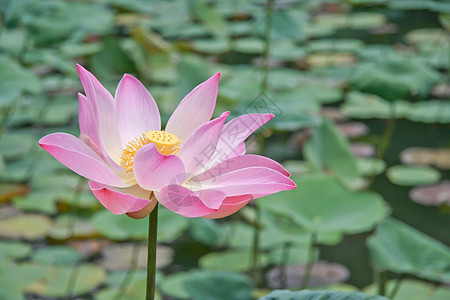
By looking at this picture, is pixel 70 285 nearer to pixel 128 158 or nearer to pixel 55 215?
pixel 55 215

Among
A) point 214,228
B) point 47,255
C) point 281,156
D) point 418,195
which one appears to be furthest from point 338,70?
point 47,255

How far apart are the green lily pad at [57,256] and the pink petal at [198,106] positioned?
899 mm

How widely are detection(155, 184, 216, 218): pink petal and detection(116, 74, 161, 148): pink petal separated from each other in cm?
15

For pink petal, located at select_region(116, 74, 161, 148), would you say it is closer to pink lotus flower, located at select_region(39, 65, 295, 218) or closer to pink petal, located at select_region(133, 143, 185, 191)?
pink lotus flower, located at select_region(39, 65, 295, 218)

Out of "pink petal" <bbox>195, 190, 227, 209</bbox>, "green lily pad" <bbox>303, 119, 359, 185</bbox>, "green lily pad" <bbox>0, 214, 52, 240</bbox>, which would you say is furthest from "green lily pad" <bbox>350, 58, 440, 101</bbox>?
"pink petal" <bbox>195, 190, 227, 209</bbox>

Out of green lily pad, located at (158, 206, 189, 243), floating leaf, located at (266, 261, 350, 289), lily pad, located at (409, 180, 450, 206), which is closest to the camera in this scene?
green lily pad, located at (158, 206, 189, 243)

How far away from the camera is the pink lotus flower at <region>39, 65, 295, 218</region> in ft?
1.56

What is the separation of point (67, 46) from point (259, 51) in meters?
0.90

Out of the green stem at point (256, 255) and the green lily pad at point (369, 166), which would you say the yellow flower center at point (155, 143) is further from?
the green lily pad at point (369, 166)

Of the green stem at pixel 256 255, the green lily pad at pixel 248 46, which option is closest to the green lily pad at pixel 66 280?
the green stem at pixel 256 255

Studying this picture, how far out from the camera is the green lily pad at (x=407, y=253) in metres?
1.01

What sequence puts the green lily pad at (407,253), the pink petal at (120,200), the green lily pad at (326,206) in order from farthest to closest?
1. the green lily pad at (326,206)
2. the green lily pad at (407,253)
3. the pink petal at (120,200)

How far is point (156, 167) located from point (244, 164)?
0.08m

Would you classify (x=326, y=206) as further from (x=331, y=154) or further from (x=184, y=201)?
(x=184, y=201)
